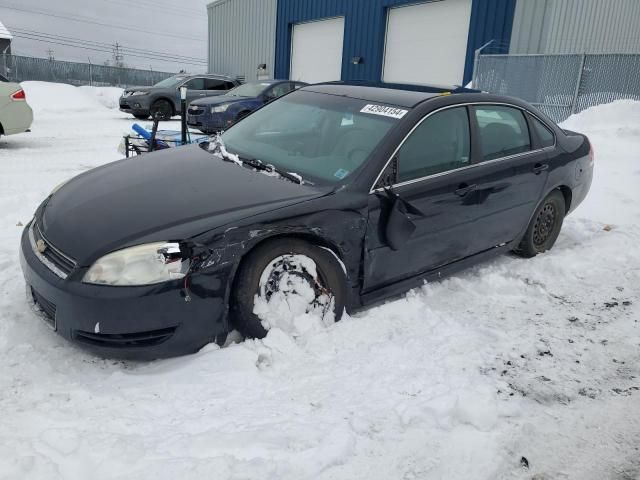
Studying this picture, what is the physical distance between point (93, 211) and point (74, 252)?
36 cm

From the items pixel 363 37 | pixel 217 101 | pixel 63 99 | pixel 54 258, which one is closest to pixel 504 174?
pixel 54 258

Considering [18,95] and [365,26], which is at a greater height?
[365,26]

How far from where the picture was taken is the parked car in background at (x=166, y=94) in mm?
15477

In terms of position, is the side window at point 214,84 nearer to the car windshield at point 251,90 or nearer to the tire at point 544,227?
the car windshield at point 251,90

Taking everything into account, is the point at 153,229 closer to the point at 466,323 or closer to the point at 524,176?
the point at 466,323

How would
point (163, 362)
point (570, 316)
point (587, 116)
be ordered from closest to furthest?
point (163, 362)
point (570, 316)
point (587, 116)

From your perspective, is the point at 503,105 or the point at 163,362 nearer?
the point at 163,362

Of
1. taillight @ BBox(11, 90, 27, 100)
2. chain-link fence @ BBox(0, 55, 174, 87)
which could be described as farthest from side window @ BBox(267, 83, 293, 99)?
chain-link fence @ BBox(0, 55, 174, 87)

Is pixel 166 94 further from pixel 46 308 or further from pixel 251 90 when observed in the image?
pixel 46 308

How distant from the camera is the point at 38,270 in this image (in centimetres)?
282

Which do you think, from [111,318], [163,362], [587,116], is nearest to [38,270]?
[111,318]

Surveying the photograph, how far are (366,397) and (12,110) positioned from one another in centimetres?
879

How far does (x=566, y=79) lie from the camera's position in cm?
1200

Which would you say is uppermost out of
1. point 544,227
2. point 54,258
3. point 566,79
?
point 566,79
